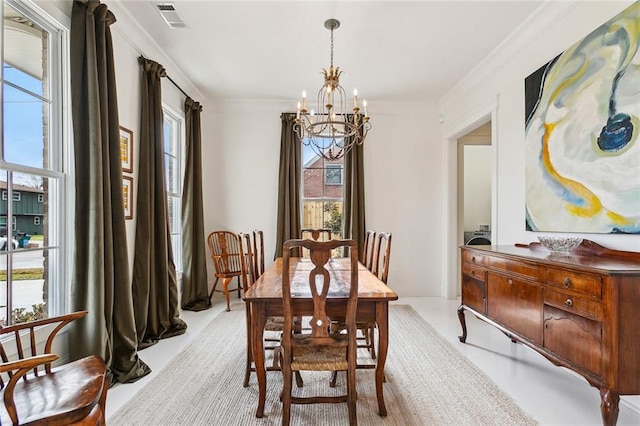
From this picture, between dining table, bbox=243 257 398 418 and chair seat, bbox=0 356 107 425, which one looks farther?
dining table, bbox=243 257 398 418

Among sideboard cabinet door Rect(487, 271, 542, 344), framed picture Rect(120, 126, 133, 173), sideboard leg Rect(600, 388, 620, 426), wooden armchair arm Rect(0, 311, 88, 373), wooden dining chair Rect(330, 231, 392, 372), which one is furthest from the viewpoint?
framed picture Rect(120, 126, 133, 173)

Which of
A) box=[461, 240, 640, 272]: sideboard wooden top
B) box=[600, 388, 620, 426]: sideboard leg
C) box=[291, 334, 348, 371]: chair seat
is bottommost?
box=[600, 388, 620, 426]: sideboard leg

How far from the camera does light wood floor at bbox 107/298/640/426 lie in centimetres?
198

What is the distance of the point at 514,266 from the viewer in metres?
2.32

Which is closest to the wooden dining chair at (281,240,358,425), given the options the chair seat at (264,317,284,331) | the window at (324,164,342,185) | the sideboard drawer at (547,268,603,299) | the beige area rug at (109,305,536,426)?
the beige area rug at (109,305,536,426)

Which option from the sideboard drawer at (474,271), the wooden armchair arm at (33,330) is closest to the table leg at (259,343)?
the wooden armchair arm at (33,330)

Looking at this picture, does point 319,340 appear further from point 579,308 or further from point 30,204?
point 30,204

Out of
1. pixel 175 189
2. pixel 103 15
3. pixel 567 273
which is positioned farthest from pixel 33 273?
pixel 567 273

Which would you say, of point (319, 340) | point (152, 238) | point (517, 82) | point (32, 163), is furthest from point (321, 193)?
point (32, 163)

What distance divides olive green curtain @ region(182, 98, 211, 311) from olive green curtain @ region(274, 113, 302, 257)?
3.42ft

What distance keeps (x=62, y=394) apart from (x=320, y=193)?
13.0 feet

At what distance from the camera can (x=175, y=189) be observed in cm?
427

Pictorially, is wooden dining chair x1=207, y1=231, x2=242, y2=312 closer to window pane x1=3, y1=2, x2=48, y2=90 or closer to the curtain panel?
the curtain panel

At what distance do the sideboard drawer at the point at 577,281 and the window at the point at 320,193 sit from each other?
10.7 feet
